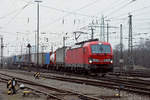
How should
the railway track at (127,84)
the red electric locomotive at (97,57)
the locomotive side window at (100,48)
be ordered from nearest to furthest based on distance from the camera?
the railway track at (127,84), the red electric locomotive at (97,57), the locomotive side window at (100,48)

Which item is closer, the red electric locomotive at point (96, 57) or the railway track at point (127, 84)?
the railway track at point (127, 84)

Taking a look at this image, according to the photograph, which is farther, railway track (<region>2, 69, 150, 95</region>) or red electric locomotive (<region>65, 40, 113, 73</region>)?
red electric locomotive (<region>65, 40, 113, 73</region>)

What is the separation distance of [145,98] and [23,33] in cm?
4560

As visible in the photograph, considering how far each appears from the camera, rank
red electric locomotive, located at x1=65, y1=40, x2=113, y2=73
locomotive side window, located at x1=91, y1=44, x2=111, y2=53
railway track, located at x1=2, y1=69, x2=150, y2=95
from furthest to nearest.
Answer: locomotive side window, located at x1=91, y1=44, x2=111, y2=53 → red electric locomotive, located at x1=65, y1=40, x2=113, y2=73 → railway track, located at x1=2, y1=69, x2=150, y2=95

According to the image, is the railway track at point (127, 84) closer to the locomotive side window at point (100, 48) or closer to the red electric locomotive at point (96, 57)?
the red electric locomotive at point (96, 57)

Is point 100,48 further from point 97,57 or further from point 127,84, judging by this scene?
point 127,84

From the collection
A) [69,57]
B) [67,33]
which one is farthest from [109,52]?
[67,33]

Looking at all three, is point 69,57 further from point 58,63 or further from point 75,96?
point 75,96

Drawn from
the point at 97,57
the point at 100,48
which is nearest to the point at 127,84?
the point at 97,57

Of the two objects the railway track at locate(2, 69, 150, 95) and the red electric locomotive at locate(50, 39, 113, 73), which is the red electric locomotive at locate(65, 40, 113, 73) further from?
the railway track at locate(2, 69, 150, 95)

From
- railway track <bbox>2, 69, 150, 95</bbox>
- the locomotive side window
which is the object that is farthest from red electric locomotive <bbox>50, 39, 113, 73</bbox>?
railway track <bbox>2, 69, 150, 95</bbox>

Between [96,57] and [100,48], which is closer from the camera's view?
[96,57]

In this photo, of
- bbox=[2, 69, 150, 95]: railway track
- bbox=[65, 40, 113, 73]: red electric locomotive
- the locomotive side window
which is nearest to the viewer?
bbox=[2, 69, 150, 95]: railway track

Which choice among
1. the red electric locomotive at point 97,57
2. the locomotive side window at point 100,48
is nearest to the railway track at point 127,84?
the red electric locomotive at point 97,57
